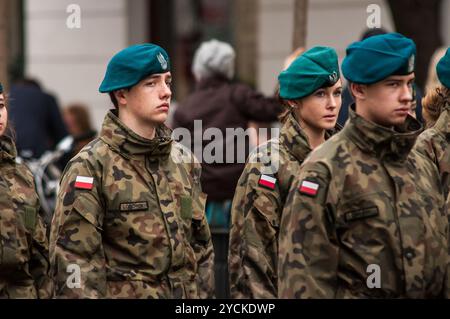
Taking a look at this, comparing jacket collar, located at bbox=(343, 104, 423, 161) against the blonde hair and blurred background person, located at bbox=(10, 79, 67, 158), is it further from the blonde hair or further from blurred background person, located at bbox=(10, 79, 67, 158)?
blurred background person, located at bbox=(10, 79, 67, 158)

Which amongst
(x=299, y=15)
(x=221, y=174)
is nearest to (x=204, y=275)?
(x=221, y=174)

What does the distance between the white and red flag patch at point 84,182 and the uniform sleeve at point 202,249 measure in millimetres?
591

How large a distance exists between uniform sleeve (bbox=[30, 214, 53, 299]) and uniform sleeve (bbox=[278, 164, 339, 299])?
5.53 feet

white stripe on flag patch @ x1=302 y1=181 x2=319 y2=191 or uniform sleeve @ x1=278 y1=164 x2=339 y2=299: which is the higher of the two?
white stripe on flag patch @ x1=302 y1=181 x2=319 y2=191

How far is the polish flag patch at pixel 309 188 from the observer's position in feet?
16.6

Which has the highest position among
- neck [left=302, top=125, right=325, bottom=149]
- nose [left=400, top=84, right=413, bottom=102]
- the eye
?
nose [left=400, top=84, right=413, bottom=102]

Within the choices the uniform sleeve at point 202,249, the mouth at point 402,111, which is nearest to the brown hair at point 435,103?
the uniform sleeve at point 202,249

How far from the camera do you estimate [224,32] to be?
56.7 ft

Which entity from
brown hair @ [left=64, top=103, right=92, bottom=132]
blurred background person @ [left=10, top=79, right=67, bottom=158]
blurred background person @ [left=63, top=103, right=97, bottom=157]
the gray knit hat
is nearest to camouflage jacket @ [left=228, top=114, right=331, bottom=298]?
the gray knit hat

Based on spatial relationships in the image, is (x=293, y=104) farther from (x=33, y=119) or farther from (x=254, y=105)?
(x=33, y=119)

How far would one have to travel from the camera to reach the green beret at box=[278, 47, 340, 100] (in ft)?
22.1

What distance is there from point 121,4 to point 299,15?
6927 mm

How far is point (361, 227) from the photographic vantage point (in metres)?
5.07

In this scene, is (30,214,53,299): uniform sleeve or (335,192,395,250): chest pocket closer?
(335,192,395,250): chest pocket
